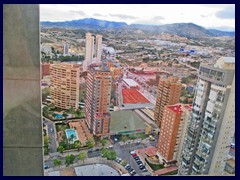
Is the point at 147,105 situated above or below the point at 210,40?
below

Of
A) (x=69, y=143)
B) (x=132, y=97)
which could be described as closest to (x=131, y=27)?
(x=69, y=143)

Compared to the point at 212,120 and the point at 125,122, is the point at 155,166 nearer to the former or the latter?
the point at 125,122

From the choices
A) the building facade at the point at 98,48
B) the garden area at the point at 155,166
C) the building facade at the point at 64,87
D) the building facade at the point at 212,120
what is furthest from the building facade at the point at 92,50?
the garden area at the point at 155,166

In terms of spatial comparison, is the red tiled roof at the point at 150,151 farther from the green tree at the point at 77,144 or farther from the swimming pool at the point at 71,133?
the swimming pool at the point at 71,133
